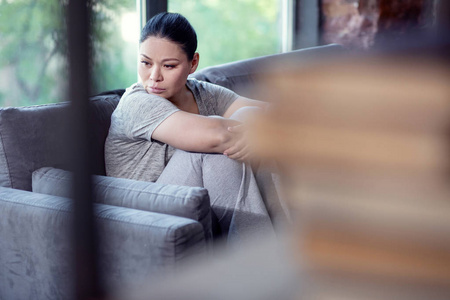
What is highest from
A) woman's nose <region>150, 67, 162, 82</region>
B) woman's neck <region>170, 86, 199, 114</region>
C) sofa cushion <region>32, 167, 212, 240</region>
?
woman's nose <region>150, 67, 162, 82</region>

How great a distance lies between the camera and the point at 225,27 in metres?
2.66

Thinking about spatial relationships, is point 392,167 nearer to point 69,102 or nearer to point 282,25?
point 69,102

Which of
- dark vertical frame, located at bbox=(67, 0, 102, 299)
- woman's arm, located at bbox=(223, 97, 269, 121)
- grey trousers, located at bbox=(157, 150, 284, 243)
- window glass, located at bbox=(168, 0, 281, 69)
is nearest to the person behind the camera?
dark vertical frame, located at bbox=(67, 0, 102, 299)

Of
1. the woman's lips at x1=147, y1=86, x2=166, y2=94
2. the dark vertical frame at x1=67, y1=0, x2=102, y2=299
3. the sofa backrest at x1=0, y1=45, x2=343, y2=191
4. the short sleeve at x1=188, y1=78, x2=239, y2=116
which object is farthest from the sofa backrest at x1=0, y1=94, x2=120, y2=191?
the dark vertical frame at x1=67, y1=0, x2=102, y2=299

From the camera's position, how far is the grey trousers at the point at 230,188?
129cm

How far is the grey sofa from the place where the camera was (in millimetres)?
1083

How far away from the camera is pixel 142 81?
4.99 feet

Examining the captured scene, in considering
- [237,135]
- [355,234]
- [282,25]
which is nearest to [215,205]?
[237,135]

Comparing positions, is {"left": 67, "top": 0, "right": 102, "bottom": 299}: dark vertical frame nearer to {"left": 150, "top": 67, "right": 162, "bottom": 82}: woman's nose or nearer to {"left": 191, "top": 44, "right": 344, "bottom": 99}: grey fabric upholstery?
{"left": 150, "top": 67, "right": 162, "bottom": 82}: woman's nose

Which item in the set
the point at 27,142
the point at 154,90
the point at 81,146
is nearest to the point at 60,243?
the point at 27,142

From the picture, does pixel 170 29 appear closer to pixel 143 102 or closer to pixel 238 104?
pixel 143 102

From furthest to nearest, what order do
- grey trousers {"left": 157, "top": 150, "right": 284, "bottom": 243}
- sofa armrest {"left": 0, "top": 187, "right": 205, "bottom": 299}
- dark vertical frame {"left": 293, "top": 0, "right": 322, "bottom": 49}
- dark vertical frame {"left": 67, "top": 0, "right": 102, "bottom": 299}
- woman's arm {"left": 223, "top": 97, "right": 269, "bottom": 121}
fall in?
1. dark vertical frame {"left": 293, "top": 0, "right": 322, "bottom": 49}
2. woman's arm {"left": 223, "top": 97, "right": 269, "bottom": 121}
3. grey trousers {"left": 157, "top": 150, "right": 284, "bottom": 243}
4. sofa armrest {"left": 0, "top": 187, "right": 205, "bottom": 299}
5. dark vertical frame {"left": 67, "top": 0, "right": 102, "bottom": 299}

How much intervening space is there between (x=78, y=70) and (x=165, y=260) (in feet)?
2.30

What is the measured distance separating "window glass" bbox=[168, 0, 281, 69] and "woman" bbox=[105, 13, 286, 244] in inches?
33.4
